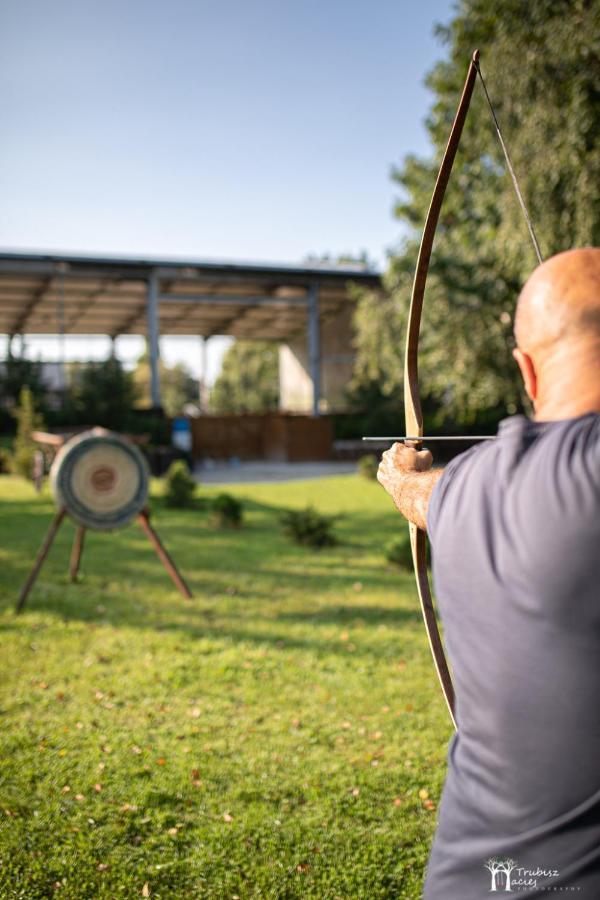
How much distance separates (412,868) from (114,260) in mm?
18996

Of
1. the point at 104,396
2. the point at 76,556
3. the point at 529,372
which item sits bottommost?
the point at 76,556

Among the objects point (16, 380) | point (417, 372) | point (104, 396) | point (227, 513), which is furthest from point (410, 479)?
point (16, 380)

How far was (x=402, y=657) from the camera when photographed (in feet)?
16.2

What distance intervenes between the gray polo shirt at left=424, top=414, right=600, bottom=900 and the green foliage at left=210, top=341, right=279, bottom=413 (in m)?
42.8

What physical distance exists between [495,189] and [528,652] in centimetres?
1246

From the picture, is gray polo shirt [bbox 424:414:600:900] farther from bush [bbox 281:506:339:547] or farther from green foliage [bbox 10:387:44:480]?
green foliage [bbox 10:387:44:480]

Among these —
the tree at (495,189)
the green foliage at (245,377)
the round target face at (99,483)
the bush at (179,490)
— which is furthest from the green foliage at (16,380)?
the green foliage at (245,377)

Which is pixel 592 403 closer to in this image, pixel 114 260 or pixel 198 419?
pixel 114 260

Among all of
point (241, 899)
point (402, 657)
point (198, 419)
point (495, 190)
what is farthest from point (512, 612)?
point (198, 419)

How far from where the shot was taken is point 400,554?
753 cm

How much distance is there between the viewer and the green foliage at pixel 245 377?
44.8 m

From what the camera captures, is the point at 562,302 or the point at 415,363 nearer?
the point at 562,302

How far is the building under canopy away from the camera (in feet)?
65.9

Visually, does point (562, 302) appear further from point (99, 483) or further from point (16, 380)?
point (16, 380)
